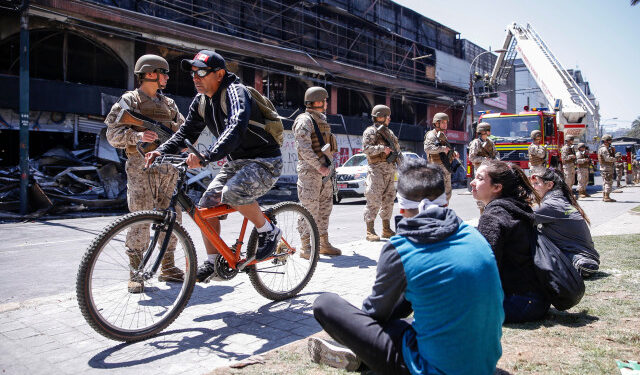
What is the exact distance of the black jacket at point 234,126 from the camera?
358cm

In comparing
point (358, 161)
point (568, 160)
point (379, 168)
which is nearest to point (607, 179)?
point (568, 160)

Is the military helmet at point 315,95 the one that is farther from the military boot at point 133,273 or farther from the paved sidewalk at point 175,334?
the military boot at point 133,273

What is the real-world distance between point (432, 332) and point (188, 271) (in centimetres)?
197

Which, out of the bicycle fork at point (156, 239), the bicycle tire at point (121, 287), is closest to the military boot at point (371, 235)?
the bicycle tire at point (121, 287)

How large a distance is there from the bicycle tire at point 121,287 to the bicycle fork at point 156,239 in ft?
0.10

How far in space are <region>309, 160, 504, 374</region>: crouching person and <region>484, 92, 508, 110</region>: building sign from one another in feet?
149

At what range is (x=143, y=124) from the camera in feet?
14.1

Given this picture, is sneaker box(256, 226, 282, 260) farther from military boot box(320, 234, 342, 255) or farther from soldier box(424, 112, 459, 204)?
soldier box(424, 112, 459, 204)

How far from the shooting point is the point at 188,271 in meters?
3.42

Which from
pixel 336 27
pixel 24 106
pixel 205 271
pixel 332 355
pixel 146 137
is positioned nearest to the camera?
pixel 332 355

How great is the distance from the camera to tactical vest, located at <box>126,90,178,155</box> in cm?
448

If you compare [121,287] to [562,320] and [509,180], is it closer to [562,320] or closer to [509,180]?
[509,180]

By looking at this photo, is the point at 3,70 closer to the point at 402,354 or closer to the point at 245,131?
the point at 245,131

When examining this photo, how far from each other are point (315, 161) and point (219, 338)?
10.1ft
